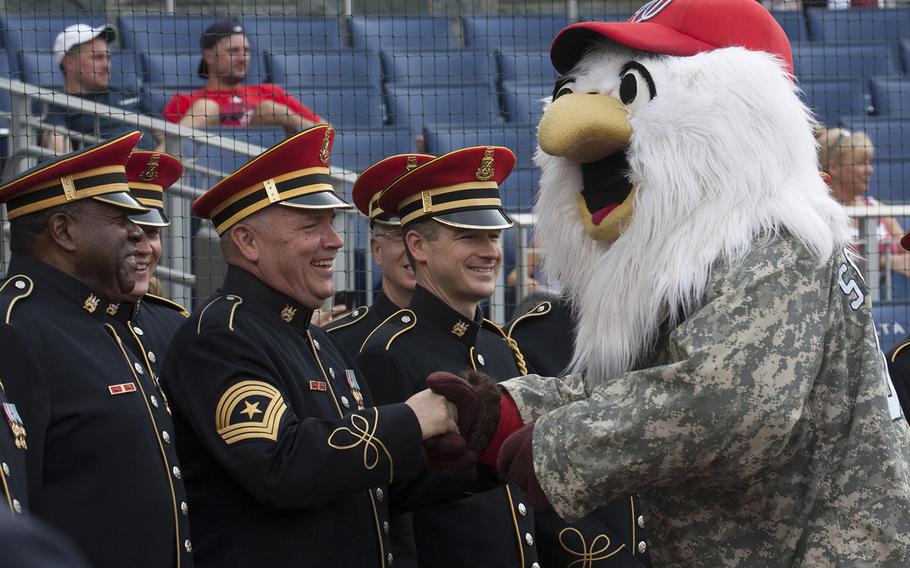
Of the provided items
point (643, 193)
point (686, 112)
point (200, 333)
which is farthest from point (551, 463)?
point (200, 333)

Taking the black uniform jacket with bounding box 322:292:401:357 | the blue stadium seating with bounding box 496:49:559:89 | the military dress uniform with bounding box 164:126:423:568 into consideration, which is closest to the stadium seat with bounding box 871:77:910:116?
the blue stadium seating with bounding box 496:49:559:89

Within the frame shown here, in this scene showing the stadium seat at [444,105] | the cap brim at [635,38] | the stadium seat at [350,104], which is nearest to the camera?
the cap brim at [635,38]

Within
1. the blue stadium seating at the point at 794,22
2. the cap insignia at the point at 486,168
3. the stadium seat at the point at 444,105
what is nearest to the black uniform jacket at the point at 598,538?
the cap insignia at the point at 486,168

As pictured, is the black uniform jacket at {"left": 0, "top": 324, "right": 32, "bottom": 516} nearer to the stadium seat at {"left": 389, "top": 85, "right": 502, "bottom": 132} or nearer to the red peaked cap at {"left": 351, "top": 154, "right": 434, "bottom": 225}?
the red peaked cap at {"left": 351, "top": 154, "right": 434, "bottom": 225}

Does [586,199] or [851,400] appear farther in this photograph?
[586,199]

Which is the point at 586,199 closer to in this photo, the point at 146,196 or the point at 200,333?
the point at 200,333

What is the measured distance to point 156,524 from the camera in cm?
295

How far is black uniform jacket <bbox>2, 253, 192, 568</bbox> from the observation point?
2822mm

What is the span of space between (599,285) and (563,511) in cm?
43

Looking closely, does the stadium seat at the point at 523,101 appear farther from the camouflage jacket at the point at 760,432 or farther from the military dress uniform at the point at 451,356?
the camouflage jacket at the point at 760,432

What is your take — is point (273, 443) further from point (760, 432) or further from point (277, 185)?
point (760, 432)

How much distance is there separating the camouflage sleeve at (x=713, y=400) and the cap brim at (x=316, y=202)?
45.1 inches

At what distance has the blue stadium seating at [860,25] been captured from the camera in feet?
30.1

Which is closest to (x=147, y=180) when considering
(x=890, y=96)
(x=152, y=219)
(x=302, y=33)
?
(x=152, y=219)
